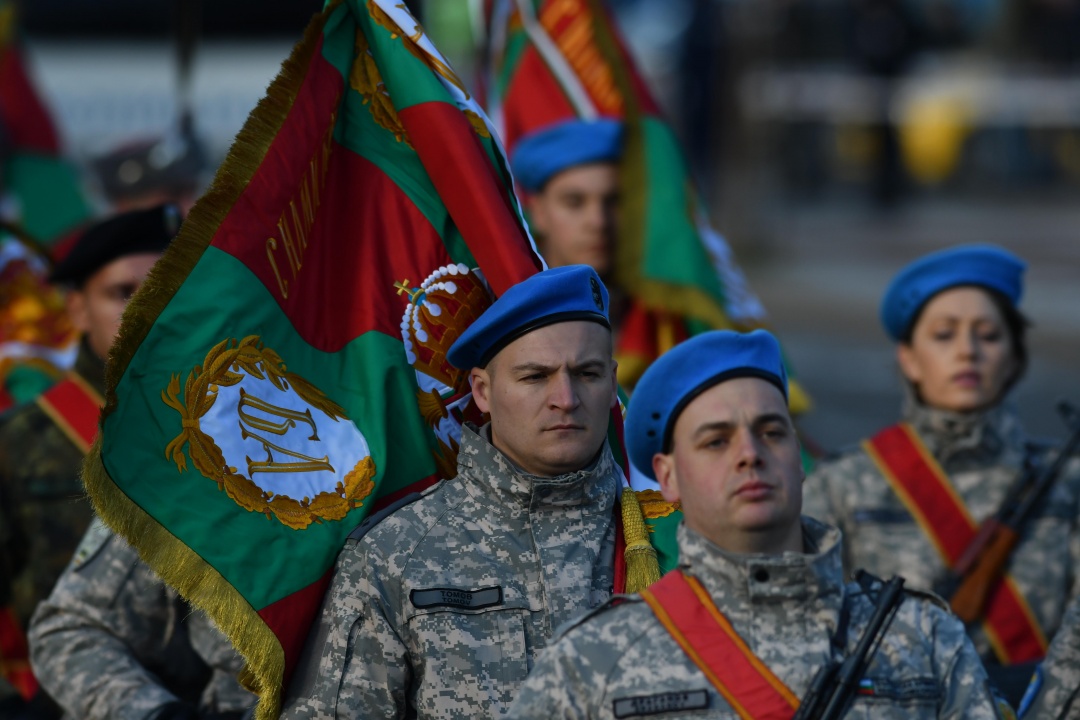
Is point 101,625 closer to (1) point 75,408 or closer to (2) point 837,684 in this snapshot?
(1) point 75,408

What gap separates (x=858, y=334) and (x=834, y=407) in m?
2.82

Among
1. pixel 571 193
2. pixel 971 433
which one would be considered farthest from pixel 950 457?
pixel 571 193

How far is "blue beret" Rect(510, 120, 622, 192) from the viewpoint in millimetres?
7508

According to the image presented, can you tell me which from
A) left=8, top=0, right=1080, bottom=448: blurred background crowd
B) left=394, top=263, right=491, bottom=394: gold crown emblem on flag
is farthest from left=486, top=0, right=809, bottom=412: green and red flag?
left=8, top=0, right=1080, bottom=448: blurred background crowd

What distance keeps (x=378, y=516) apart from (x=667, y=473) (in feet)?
2.85

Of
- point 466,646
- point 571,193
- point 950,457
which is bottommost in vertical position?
point 466,646

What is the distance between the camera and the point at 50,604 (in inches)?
221

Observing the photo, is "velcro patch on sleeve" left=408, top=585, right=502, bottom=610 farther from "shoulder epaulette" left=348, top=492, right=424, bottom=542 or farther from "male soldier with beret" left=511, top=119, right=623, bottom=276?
"male soldier with beret" left=511, top=119, right=623, bottom=276

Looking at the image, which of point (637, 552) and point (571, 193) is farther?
point (571, 193)

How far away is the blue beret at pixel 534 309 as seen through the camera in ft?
15.6

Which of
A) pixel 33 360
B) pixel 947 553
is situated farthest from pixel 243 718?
pixel 33 360

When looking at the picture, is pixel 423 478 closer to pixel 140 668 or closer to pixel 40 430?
pixel 140 668

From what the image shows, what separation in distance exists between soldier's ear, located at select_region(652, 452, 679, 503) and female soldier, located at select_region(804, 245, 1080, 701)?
2267 mm

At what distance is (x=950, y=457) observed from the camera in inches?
262
